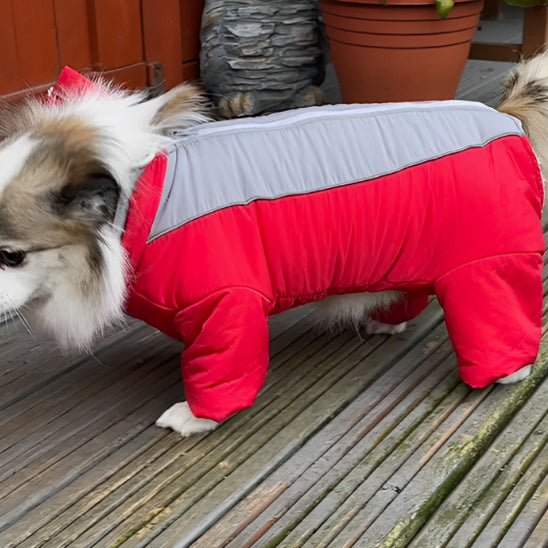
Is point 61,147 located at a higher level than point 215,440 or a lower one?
higher

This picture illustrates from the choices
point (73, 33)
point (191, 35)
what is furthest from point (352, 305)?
point (191, 35)

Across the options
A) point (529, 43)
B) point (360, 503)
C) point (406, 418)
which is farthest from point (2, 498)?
point (529, 43)

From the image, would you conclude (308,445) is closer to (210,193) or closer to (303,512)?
(303,512)

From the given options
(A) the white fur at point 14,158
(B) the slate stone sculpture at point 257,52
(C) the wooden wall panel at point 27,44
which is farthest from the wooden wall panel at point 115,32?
(A) the white fur at point 14,158

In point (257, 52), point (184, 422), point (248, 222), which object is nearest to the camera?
point (248, 222)

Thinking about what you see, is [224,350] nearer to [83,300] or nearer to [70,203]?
[83,300]

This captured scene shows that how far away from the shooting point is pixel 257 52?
3.47 m

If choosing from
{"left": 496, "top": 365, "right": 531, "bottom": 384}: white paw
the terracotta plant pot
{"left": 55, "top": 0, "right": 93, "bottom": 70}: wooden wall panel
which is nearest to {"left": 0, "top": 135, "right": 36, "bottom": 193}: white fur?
{"left": 496, "top": 365, "right": 531, "bottom": 384}: white paw

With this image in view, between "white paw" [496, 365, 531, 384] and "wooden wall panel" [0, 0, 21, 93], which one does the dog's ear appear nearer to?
"white paw" [496, 365, 531, 384]

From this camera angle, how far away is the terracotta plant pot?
3307 mm

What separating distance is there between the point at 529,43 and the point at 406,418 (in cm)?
233

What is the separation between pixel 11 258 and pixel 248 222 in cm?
46

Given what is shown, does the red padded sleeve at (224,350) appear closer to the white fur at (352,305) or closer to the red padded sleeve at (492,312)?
the white fur at (352,305)

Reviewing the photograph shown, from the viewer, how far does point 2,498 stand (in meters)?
1.73
